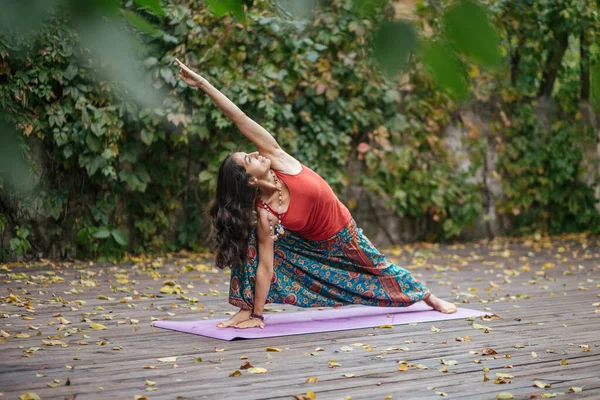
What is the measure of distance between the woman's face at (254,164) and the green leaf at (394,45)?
97.7 inches

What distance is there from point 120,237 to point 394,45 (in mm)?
5804

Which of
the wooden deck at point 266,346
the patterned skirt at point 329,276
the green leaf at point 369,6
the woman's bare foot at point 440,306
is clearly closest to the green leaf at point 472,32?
the green leaf at point 369,6

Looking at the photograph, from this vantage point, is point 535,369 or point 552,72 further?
point 535,369

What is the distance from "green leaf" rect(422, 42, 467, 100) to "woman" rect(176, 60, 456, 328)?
241cm

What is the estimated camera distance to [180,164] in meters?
7.59

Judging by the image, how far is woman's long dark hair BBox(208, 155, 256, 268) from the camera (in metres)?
3.88

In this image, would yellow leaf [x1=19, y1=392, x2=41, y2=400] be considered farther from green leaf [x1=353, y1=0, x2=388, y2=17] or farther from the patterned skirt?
green leaf [x1=353, y1=0, x2=388, y2=17]

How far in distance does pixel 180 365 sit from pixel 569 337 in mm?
1761

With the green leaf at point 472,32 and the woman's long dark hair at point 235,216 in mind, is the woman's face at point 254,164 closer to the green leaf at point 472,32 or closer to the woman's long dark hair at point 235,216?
the woman's long dark hair at point 235,216

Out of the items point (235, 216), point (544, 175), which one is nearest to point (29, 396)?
point (235, 216)

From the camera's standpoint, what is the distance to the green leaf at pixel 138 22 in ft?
4.90

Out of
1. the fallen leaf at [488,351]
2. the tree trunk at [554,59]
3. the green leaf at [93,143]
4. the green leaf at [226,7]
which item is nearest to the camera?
the green leaf at [226,7]

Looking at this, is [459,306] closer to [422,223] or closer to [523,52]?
[523,52]

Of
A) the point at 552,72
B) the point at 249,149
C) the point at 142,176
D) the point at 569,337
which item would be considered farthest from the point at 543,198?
the point at 552,72
